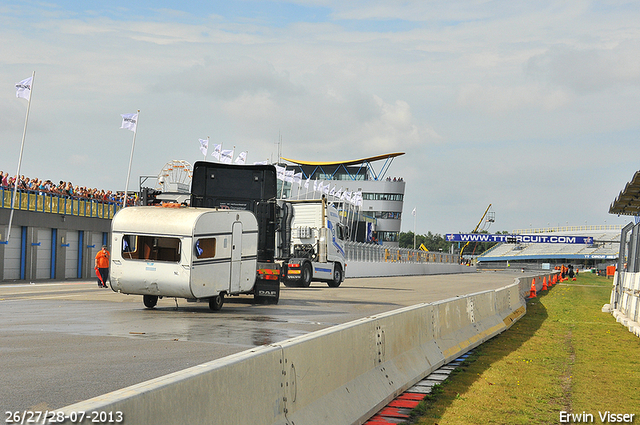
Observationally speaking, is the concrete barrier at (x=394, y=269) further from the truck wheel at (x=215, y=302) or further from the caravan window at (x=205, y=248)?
the caravan window at (x=205, y=248)

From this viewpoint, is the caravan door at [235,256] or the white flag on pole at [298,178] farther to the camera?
the white flag on pole at [298,178]

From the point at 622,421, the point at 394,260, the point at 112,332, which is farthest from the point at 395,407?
the point at 394,260

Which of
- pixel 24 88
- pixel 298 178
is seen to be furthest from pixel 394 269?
pixel 24 88

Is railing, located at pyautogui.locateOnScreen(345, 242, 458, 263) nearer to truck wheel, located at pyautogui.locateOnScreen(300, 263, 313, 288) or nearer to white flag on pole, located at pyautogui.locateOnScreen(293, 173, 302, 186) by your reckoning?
white flag on pole, located at pyautogui.locateOnScreen(293, 173, 302, 186)

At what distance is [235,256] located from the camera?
18344 mm

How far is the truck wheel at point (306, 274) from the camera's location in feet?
110

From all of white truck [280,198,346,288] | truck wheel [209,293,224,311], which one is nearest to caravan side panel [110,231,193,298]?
truck wheel [209,293,224,311]

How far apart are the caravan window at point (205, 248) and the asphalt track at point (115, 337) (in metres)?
1.45

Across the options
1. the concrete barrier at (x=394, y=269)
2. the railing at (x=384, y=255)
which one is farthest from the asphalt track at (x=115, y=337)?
the concrete barrier at (x=394, y=269)

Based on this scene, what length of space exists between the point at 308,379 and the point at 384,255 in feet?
191

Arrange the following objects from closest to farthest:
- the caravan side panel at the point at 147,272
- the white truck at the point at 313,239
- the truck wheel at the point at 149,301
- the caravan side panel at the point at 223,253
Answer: the caravan side panel at the point at 147,272, the caravan side panel at the point at 223,253, the truck wheel at the point at 149,301, the white truck at the point at 313,239

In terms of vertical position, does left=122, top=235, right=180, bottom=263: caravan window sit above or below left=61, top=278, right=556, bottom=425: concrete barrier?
above

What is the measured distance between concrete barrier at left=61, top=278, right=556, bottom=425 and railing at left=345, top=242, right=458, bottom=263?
39.3m

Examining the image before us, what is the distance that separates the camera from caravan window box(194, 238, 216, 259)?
1684 cm
